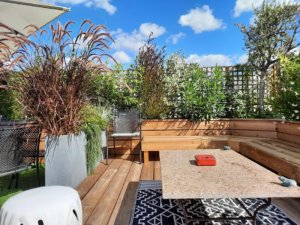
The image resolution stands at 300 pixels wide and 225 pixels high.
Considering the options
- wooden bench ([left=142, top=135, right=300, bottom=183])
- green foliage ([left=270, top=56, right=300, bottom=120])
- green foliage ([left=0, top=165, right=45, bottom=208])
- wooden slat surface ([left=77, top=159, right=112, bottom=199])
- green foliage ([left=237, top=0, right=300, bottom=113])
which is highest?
green foliage ([left=237, top=0, right=300, bottom=113])

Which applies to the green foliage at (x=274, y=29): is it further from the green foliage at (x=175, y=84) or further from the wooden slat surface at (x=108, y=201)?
the wooden slat surface at (x=108, y=201)

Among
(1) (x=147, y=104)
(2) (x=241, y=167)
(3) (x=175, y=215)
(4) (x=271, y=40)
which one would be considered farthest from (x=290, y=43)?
(3) (x=175, y=215)

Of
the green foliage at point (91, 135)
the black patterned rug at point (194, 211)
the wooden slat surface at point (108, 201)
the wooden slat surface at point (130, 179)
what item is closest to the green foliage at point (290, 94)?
the black patterned rug at point (194, 211)

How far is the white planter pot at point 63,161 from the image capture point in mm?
2607

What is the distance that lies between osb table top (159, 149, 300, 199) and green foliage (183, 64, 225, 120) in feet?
8.50

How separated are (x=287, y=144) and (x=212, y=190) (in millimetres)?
2740

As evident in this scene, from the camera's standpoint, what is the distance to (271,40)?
16.2ft

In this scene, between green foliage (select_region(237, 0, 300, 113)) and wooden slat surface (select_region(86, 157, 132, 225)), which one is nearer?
wooden slat surface (select_region(86, 157, 132, 225))

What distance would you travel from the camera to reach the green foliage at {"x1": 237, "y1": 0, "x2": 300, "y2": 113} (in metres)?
4.88

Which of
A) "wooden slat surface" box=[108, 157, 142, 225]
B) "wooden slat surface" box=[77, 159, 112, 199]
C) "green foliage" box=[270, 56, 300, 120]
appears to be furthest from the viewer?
"green foliage" box=[270, 56, 300, 120]

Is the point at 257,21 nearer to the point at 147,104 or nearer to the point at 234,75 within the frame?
the point at 234,75

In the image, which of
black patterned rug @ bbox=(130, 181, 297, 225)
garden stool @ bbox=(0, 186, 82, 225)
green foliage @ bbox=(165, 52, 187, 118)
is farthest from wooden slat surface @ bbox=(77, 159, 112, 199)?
green foliage @ bbox=(165, 52, 187, 118)

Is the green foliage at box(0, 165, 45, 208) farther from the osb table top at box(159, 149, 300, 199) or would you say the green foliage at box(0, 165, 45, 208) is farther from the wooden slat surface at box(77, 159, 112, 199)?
the osb table top at box(159, 149, 300, 199)

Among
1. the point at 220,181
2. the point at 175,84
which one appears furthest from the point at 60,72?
the point at 175,84
